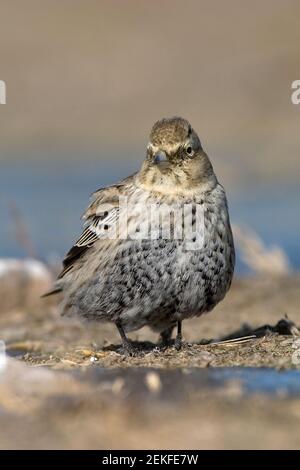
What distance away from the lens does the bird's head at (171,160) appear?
6.69 meters

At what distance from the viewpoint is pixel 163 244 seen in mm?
6453

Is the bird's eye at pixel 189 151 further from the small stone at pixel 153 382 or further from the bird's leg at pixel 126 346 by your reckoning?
the small stone at pixel 153 382

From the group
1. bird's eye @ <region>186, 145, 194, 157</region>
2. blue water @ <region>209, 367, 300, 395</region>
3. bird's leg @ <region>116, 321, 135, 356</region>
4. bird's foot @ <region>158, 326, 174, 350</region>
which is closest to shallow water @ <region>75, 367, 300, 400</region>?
blue water @ <region>209, 367, 300, 395</region>

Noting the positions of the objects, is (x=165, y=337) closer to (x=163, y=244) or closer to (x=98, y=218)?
(x=98, y=218)

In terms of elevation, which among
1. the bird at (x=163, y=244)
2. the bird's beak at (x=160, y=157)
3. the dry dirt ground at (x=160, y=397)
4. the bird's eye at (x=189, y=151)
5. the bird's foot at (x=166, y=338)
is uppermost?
the bird's eye at (x=189, y=151)

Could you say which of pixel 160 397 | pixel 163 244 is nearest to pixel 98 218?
pixel 163 244

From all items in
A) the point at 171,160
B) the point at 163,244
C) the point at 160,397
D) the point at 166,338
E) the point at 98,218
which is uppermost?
the point at 171,160

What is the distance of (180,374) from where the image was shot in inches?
197

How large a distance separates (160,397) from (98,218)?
3.13m

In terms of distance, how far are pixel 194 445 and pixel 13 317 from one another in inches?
308

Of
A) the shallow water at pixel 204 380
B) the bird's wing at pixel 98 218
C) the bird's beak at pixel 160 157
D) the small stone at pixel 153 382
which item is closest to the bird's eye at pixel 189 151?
the bird's beak at pixel 160 157
